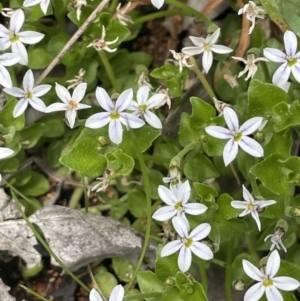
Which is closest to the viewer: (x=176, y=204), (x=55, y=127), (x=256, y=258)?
(x=176, y=204)

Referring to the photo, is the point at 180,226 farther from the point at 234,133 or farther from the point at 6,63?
the point at 6,63

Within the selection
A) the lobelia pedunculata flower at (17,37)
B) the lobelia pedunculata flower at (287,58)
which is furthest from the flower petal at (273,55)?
the lobelia pedunculata flower at (17,37)

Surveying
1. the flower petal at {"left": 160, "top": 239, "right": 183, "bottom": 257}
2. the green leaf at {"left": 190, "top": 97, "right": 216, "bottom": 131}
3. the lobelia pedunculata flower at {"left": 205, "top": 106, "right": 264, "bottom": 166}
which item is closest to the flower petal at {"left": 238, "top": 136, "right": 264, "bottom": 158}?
the lobelia pedunculata flower at {"left": 205, "top": 106, "right": 264, "bottom": 166}

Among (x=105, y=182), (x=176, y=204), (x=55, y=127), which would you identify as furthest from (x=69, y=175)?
(x=176, y=204)

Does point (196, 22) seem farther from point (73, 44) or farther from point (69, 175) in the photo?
point (69, 175)

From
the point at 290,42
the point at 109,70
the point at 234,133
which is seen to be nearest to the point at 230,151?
the point at 234,133

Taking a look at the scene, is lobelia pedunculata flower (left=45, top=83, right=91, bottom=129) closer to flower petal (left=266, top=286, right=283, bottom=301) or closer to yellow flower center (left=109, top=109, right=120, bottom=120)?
yellow flower center (left=109, top=109, right=120, bottom=120)

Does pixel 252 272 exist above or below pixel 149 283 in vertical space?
above
